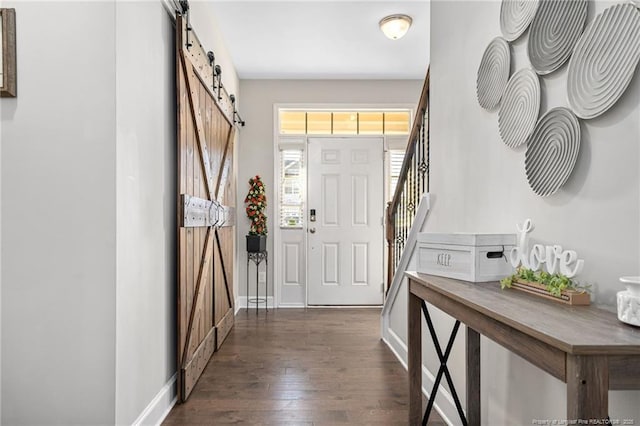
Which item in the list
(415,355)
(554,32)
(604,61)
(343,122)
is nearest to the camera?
(604,61)

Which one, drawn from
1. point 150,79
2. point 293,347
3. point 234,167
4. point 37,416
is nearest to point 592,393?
point 37,416

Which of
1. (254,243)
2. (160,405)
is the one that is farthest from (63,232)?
(254,243)

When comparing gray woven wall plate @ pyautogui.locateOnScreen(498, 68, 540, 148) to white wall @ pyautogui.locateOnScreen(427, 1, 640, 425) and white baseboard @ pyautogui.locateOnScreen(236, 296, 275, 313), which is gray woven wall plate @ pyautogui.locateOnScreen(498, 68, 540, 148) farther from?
white baseboard @ pyautogui.locateOnScreen(236, 296, 275, 313)

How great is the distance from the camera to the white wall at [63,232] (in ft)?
5.35

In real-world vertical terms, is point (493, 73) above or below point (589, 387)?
above

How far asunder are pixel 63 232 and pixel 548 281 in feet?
6.00

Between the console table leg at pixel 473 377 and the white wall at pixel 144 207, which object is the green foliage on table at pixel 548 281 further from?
the white wall at pixel 144 207

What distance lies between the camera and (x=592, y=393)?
695mm

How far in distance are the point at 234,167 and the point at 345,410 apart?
3147mm

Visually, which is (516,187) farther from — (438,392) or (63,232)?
(63,232)

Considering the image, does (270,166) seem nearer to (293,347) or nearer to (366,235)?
(366,235)

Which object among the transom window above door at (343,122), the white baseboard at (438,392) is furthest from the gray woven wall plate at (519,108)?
the transom window above door at (343,122)

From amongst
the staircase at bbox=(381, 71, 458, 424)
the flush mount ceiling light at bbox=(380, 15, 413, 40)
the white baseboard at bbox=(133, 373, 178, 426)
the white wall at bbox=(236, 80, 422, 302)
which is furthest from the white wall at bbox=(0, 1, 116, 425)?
the white wall at bbox=(236, 80, 422, 302)

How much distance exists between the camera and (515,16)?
153cm
